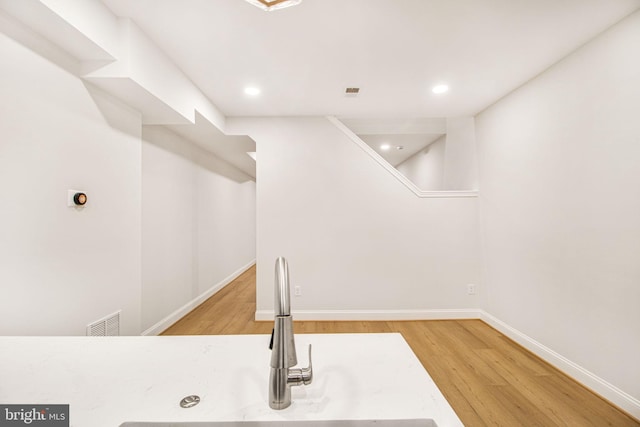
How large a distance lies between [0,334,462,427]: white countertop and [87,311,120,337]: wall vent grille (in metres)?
0.94

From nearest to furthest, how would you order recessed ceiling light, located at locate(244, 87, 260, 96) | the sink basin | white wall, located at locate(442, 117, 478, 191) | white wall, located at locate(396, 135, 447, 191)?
1. the sink basin
2. recessed ceiling light, located at locate(244, 87, 260, 96)
3. white wall, located at locate(442, 117, 478, 191)
4. white wall, located at locate(396, 135, 447, 191)

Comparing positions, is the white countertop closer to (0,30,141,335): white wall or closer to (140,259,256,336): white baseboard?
(0,30,141,335): white wall

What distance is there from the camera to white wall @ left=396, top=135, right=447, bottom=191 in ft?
14.6

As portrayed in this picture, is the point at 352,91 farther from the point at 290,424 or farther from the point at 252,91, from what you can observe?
the point at 290,424

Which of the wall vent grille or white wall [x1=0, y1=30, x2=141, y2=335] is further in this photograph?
the wall vent grille

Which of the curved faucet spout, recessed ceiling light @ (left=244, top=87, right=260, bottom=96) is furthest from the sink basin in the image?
recessed ceiling light @ (left=244, top=87, right=260, bottom=96)

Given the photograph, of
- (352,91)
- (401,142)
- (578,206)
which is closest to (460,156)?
(401,142)

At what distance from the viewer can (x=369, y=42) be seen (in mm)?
1955

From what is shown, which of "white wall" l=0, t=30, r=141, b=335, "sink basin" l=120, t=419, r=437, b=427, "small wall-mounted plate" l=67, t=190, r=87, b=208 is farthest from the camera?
"small wall-mounted plate" l=67, t=190, r=87, b=208

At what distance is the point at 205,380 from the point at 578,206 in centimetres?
267

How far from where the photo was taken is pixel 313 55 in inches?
82.9

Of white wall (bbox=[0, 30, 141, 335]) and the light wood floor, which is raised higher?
white wall (bbox=[0, 30, 141, 335])

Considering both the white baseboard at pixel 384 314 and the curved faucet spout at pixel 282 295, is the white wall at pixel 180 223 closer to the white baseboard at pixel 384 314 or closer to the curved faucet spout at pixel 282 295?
the white baseboard at pixel 384 314

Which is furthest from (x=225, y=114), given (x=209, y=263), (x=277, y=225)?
(x=209, y=263)
